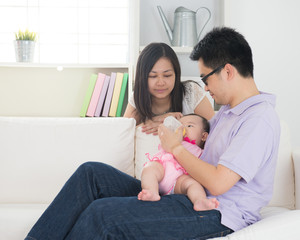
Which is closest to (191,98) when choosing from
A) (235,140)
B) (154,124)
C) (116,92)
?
(154,124)

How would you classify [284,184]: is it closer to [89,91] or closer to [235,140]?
[235,140]

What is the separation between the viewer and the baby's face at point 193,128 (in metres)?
1.74

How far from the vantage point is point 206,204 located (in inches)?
51.4

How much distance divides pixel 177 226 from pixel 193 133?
0.55 meters

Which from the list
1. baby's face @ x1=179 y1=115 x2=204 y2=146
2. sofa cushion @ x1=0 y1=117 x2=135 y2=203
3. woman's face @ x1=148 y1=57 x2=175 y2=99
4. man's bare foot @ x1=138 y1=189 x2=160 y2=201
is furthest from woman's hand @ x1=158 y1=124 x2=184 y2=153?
woman's face @ x1=148 y1=57 x2=175 y2=99

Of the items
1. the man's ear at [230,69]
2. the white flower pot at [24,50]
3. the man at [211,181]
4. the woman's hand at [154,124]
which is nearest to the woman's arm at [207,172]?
the man at [211,181]

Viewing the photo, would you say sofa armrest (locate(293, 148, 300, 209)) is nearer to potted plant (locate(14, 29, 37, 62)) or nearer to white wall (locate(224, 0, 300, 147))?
white wall (locate(224, 0, 300, 147))

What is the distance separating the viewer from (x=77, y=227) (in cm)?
134

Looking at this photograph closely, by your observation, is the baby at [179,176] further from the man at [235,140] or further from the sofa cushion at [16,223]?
the sofa cushion at [16,223]

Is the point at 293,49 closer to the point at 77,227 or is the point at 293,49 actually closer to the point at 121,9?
the point at 121,9

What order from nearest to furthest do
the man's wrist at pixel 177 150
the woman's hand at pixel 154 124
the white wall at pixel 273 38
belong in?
the man's wrist at pixel 177 150 → the woman's hand at pixel 154 124 → the white wall at pixel 273 38

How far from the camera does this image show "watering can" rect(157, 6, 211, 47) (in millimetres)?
2867

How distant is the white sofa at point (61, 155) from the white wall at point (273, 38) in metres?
1.08

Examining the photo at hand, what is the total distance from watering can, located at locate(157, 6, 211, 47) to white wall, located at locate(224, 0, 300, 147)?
336 mm
